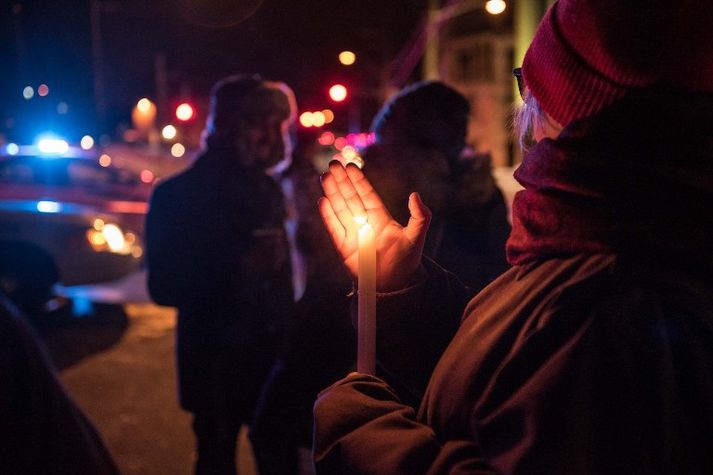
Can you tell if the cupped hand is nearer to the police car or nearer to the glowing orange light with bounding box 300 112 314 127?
the glowing orange light with bounding box 300 112 314 127

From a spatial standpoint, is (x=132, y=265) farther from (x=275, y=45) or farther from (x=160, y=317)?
(x=275, y=45)

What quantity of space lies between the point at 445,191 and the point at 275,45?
13.0 metres

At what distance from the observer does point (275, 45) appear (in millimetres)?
14547

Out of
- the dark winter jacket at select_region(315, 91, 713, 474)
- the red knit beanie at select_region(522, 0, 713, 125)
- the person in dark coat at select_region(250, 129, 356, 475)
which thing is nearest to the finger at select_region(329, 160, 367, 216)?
the dark winter jacket at select_region(315, 91, 713, 474)

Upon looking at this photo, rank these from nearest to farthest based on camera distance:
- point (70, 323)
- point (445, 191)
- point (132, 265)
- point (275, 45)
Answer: point (445, 191)
point (70, 323)
point (132, 265)
point (275, 45)

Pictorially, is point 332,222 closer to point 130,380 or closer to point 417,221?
point 417,221

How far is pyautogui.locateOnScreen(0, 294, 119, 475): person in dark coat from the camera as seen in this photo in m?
1.36

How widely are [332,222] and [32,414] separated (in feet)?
2.37

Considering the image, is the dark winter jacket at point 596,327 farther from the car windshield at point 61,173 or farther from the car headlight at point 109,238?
the car windshield at point 61,173

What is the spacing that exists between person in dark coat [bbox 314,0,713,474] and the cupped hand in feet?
0.61

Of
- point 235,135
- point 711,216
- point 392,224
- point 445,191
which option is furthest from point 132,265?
point 711,216

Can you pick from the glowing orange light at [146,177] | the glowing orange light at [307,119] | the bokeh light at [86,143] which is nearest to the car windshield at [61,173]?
the glowing orange light at [146,177]

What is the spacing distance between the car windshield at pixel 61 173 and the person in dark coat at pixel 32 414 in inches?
307

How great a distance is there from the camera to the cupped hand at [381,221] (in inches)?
50.6
